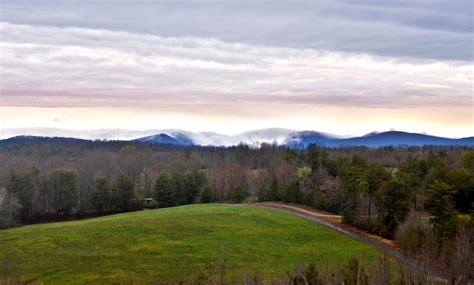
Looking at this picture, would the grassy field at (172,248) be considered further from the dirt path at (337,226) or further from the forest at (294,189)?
the forest at (294,189)

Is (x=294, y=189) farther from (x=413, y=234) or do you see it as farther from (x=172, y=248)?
(x=413, y=234)

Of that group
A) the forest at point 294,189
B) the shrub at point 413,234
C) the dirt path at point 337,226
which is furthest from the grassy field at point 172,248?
the forest at point 294,189

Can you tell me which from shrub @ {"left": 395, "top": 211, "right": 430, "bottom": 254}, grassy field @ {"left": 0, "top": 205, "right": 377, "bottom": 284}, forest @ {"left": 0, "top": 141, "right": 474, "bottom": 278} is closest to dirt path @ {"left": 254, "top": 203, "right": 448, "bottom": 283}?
shrub @ {"left": 395, "top": 211, "right": 430, "bottom": 254}

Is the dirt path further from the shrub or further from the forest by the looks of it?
the forest

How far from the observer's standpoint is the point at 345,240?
53938 mm

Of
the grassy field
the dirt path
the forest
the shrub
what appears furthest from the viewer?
the dirt path

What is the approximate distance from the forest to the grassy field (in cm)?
666

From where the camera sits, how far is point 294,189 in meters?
85.2

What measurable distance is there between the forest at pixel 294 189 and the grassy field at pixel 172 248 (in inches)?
262

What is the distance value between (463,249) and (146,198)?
97555 millimetres

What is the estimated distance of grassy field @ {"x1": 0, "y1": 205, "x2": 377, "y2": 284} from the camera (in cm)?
4369

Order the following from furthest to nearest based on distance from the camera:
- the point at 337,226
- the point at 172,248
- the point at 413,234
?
the point at 337,226, the point at 172,248, the point at 413,234

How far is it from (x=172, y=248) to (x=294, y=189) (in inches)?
1467

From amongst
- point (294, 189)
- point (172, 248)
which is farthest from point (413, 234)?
point (294, 189)
